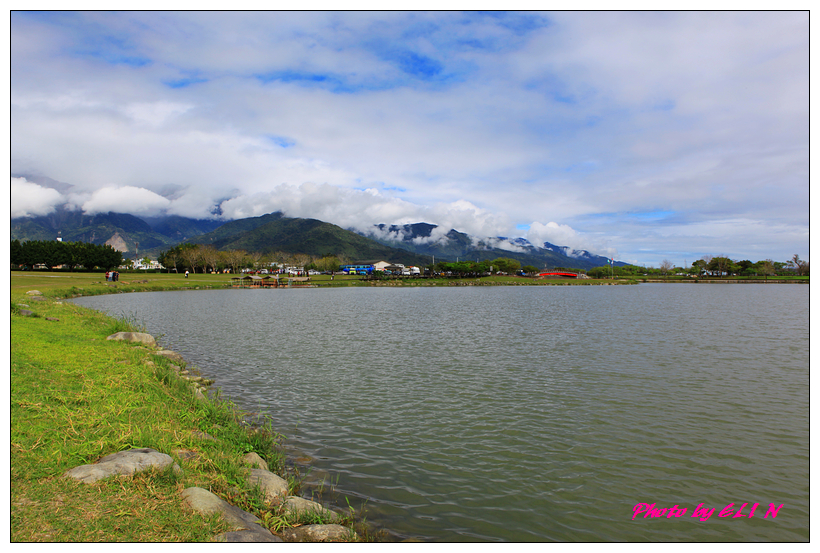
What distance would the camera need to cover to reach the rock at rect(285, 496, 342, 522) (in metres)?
8.51

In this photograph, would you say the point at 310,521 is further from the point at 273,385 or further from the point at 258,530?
the point at 273,385

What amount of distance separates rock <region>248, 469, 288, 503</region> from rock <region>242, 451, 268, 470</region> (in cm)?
61

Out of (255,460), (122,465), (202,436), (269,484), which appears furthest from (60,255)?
(269,484)

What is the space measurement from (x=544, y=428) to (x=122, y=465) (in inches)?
453

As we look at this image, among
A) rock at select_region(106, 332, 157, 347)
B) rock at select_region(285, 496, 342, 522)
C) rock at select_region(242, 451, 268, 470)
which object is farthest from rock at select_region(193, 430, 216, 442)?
rock at select_region(106, 332, 157, 347)

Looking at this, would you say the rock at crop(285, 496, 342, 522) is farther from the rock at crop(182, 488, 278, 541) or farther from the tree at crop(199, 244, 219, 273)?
the tree at crop(199, 244, 219, 273)

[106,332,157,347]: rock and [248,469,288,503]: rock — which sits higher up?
[106,332,157,347]: rock

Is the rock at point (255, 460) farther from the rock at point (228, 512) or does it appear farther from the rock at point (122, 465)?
the rock at point (228, 512)

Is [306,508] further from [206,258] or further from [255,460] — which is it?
[206,258]

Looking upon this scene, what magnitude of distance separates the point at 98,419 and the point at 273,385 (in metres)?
9.57

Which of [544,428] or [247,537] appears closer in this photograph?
[247,537]

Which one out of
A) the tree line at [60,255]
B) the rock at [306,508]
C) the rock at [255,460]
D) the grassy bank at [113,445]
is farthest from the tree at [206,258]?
the rock at [306,508]

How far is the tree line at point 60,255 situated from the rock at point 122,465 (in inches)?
6843

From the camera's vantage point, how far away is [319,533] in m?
7.75
